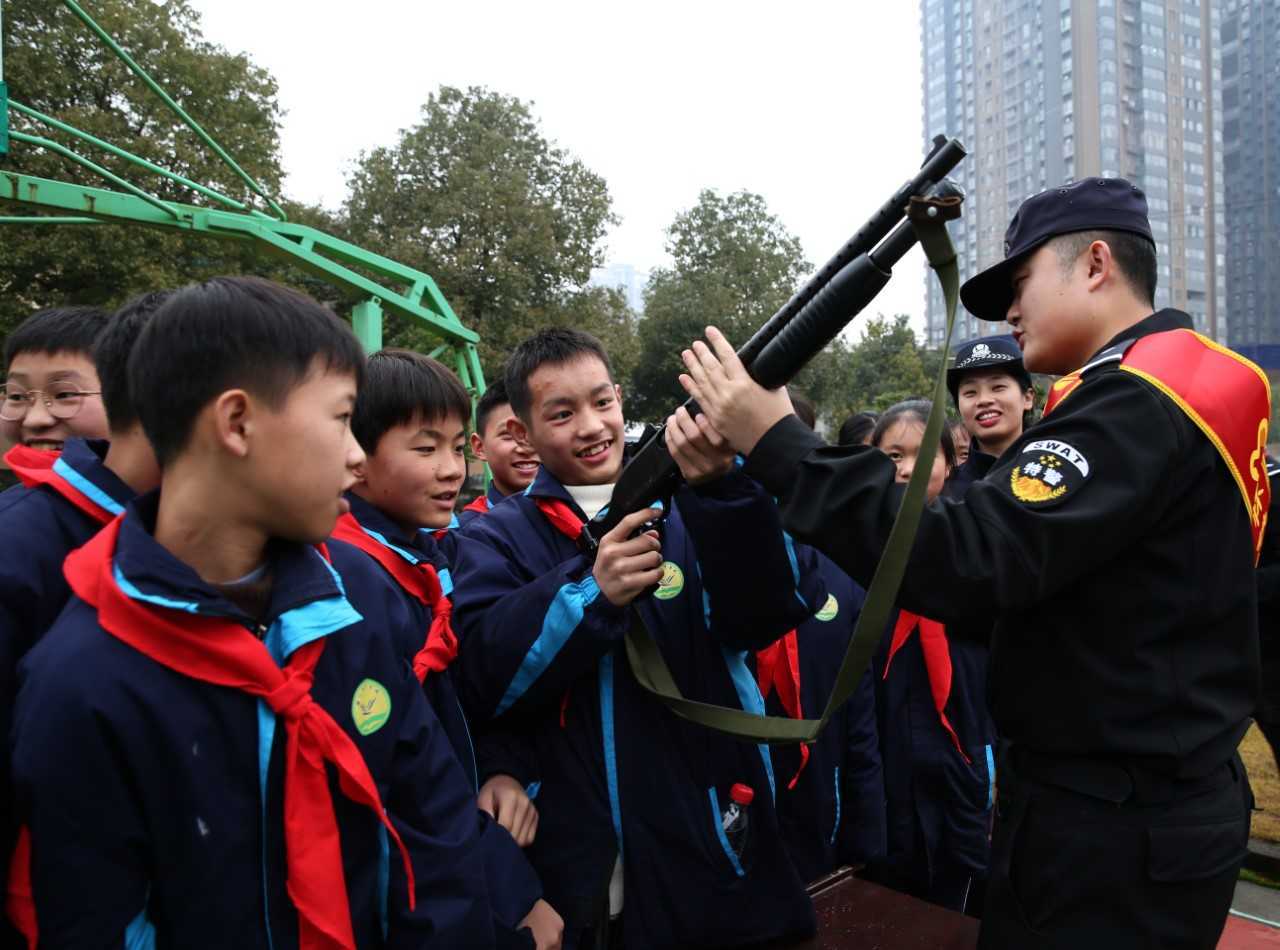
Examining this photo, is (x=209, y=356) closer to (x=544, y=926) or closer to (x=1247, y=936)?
(x=544, y=926)

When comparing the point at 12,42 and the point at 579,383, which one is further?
the point at 12,42

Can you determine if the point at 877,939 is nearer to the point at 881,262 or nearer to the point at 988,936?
the point at 988,936

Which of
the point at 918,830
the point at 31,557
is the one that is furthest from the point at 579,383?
the point at 918,830

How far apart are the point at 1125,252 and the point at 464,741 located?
5.62 feet

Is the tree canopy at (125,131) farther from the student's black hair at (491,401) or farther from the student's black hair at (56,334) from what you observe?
the student's black hair at (56,334)

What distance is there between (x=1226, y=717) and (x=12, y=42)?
19861 mm

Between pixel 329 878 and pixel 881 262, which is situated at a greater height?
pixel 881 262

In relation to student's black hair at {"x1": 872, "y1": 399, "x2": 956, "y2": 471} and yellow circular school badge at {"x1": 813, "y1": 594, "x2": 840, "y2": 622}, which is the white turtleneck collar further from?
student's black hair at {"x1": 872, "y1": 399, "x2": 956, "y2": 471}

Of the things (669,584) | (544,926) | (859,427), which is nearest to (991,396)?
(859,427)

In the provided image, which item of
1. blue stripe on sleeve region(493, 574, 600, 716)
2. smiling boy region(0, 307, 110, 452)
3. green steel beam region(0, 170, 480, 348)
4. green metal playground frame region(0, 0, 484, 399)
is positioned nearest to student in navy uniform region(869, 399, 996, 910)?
blue stripe on sleeve region(493, 574, 600, 716)

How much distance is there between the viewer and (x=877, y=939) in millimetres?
1996

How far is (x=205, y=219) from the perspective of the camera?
7.97 m

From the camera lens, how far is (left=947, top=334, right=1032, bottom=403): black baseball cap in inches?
152

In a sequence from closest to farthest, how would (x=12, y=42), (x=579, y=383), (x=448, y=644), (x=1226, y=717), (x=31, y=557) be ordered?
(x=31, y=557), (x=1226, y=717), (x=448, y=644), (x=579, y=383), (x=12, y=42)
